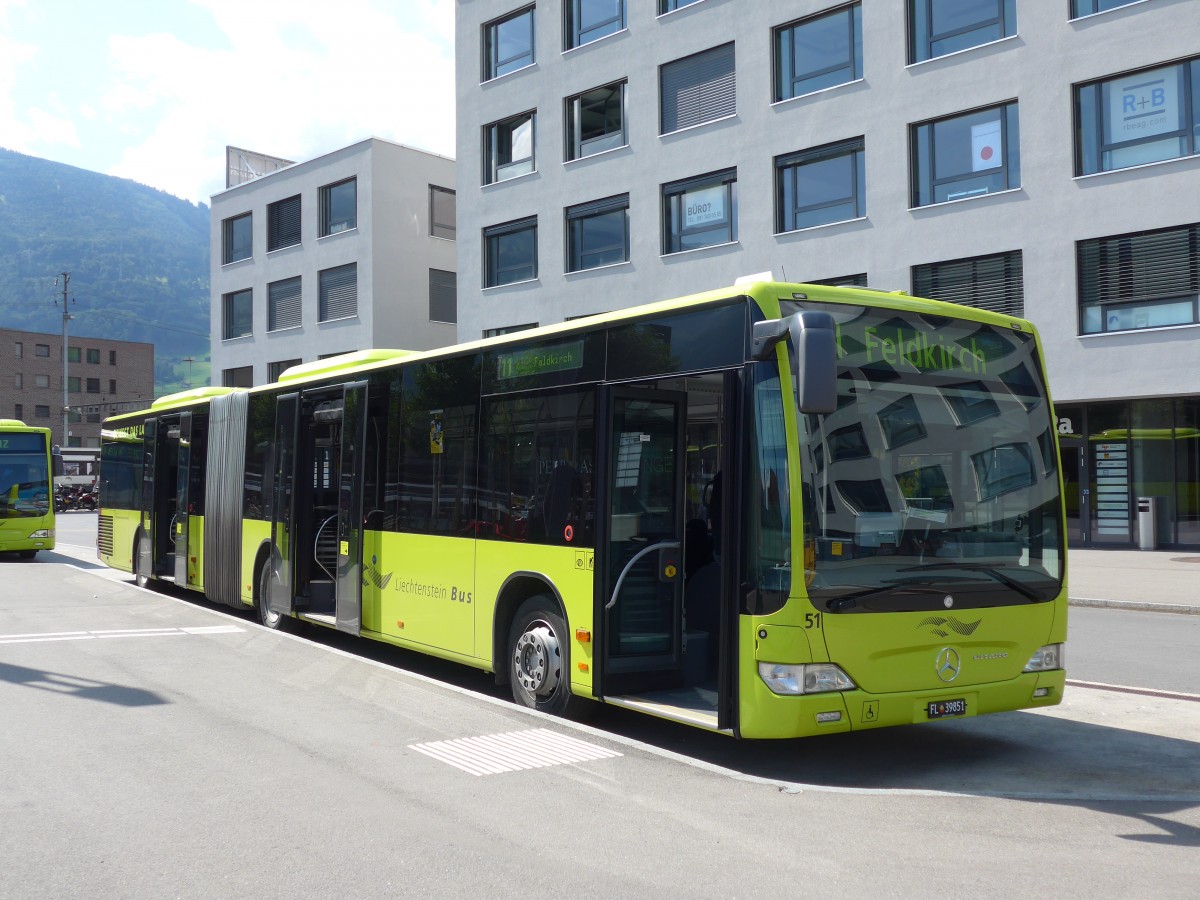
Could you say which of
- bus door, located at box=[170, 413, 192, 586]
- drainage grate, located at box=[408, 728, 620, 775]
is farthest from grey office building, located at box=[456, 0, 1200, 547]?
drainage grate, located at box=[408, 728, 620, 775]

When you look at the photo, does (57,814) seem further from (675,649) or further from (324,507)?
(324,507)

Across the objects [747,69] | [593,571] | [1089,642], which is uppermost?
[747,69]

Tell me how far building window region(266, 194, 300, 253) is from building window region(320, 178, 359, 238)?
75.5 inches

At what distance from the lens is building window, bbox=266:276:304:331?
45438 millimetres

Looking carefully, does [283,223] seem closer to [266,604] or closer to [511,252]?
[511,252]

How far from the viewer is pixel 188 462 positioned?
16.5 meters

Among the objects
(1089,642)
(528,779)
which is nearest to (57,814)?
(528,779)

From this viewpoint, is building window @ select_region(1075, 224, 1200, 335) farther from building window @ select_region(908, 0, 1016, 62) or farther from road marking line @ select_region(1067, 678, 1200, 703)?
road marking line @ select_region(1067, 678, 1200, 703)

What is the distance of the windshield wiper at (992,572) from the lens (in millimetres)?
6625

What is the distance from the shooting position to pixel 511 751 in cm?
710

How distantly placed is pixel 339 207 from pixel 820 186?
72.5 feet

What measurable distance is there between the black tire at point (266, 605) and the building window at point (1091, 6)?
67.1 feet

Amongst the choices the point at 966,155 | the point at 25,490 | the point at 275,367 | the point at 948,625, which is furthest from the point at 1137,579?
the point at 275,367

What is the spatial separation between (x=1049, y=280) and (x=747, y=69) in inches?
379
